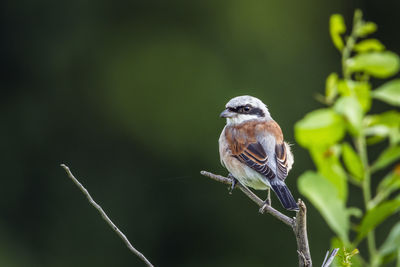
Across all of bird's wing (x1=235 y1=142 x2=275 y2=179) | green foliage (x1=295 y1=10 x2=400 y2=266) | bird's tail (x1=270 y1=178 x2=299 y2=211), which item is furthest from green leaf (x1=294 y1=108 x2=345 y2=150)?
bird's wing (x1=235 y1=142 x2=275 y2=179)

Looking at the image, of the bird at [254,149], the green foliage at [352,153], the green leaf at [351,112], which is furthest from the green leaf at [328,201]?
the bird at [254,149]

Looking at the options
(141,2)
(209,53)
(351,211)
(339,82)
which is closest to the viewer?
(351,211)

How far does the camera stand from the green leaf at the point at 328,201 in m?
2.02

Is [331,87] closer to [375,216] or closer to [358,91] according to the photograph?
[358,91]

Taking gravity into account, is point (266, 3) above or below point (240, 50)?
above

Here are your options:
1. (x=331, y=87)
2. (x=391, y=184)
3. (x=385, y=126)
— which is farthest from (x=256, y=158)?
(x=391, y=184)

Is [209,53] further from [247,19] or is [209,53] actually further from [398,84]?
[398,84]

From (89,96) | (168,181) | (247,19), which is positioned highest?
(247,19)

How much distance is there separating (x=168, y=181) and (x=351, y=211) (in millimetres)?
4909

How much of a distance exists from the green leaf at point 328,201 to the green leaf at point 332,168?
0.04 m

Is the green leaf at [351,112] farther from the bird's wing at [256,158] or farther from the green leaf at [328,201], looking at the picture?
the bird's wing at [256,158]

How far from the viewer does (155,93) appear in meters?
7.73

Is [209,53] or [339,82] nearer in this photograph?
[339,82]

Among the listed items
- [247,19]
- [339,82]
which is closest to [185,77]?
[247,19]
